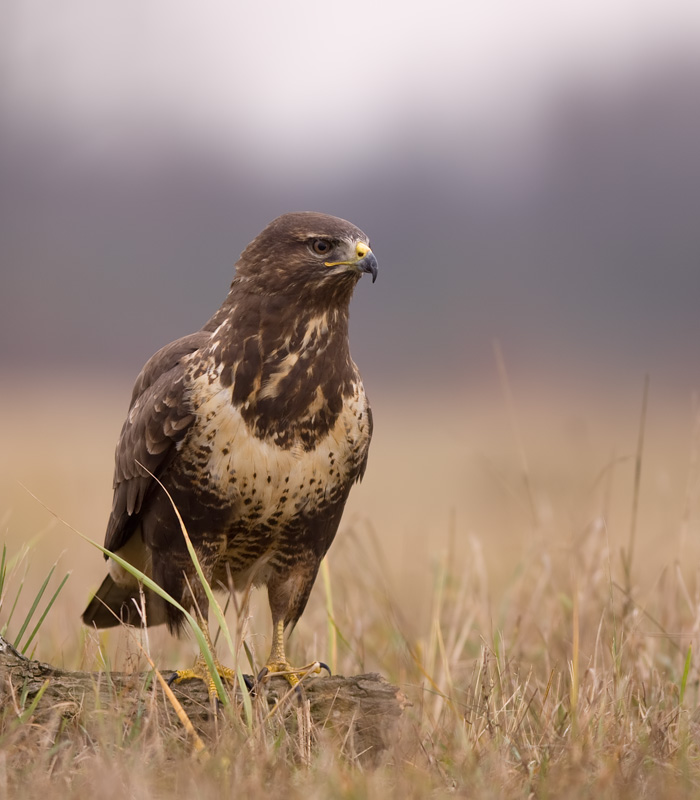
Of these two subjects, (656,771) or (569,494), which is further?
(569,494)

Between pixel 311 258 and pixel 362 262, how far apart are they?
201 millimetres

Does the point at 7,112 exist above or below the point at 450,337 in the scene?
above

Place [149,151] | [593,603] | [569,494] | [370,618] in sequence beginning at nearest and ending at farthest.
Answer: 1. [593,603]
2. [370,618]
3. [569,494]
4. [149,151]

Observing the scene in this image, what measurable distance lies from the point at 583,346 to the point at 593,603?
5753cm

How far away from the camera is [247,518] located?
168 inches

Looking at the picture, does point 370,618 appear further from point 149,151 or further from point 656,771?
point 149,151

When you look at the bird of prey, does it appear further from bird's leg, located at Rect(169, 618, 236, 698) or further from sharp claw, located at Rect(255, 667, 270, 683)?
sharp claw, located at Rect(255, 667, 270, 683)

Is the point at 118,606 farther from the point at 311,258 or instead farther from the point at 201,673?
the point at 311,258

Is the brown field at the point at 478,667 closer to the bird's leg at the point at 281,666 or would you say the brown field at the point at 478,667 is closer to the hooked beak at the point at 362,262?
the bird's leg at the point at 281,666

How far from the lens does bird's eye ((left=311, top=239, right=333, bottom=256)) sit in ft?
14.4

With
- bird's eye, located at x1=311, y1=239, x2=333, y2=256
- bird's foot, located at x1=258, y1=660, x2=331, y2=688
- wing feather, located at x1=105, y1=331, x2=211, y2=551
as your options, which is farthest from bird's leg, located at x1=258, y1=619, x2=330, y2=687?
bird's eye, located at x1=311, y1=239, x2=333, y2=256

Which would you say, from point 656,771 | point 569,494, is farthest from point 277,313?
point 569,494

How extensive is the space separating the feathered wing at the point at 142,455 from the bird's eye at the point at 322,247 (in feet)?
1.79

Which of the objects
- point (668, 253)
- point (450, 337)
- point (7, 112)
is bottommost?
point (450, 337)
